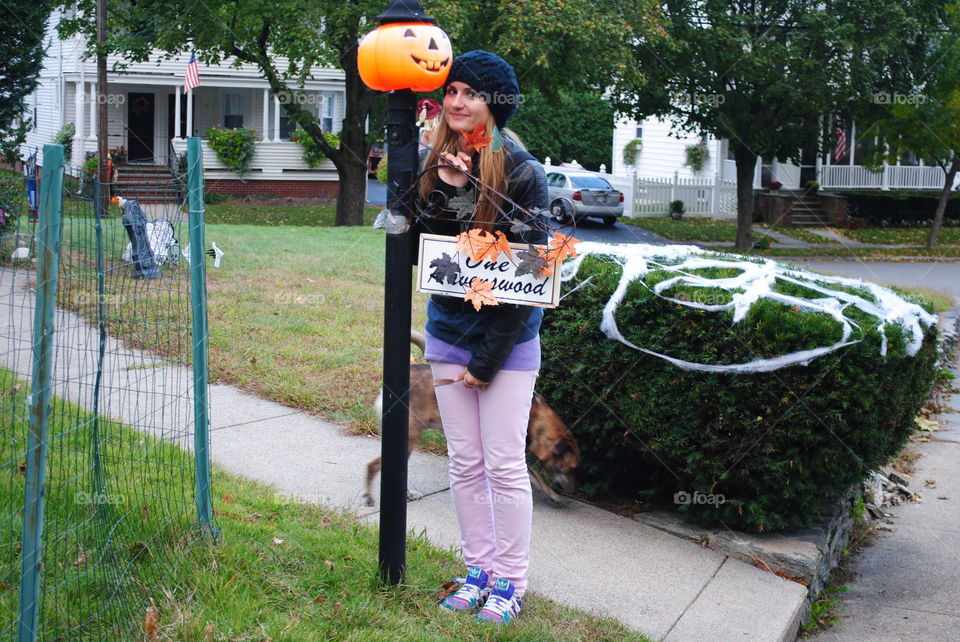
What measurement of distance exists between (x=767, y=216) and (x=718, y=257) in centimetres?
2586

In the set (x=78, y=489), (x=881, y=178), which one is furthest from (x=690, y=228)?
(x=78, y=489)

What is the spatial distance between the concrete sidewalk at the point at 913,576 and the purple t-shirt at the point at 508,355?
215 centimetres

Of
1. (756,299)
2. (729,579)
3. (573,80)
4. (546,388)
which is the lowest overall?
(729,579)

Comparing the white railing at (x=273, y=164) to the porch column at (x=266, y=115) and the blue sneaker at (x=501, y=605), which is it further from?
the blue sneaker at (x=501, y=605)

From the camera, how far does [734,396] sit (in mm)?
4594

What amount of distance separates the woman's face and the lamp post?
0.27 ft

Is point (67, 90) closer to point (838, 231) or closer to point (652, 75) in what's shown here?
point (652, 75)

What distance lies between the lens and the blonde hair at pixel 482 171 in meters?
3.37

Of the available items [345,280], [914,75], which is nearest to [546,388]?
[345,280]

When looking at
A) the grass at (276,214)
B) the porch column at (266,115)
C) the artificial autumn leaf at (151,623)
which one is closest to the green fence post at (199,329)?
the artificial autumn leaf at (151,623)

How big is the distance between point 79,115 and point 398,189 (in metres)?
29.4

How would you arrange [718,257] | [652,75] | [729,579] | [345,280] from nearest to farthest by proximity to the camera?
1. [729,579]
2. [718,257]
3. [345,280]
4. [652,75]

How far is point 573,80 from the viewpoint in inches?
796

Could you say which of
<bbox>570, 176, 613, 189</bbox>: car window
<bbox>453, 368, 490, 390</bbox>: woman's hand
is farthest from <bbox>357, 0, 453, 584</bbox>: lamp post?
<bbox>570, 176, 613, 189</bbox>: car window
